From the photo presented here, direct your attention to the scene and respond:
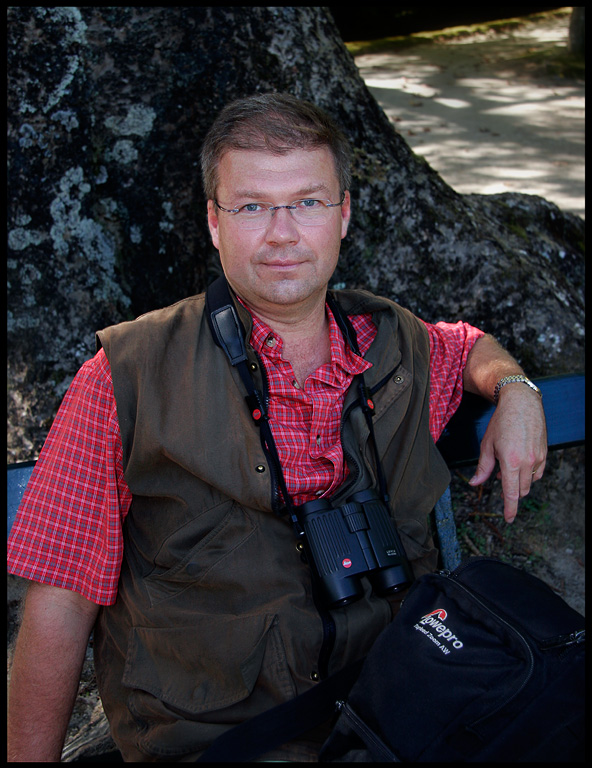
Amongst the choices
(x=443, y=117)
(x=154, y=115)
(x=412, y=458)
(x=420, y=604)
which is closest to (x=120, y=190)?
(x=154, y=115)

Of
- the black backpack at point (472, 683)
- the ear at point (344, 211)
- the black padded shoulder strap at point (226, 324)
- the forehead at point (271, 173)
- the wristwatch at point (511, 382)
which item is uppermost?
the forehead at point (271, 173)

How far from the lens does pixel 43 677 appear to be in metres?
1.95

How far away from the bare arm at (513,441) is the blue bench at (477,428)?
18 cm

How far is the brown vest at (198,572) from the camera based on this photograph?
1.93m

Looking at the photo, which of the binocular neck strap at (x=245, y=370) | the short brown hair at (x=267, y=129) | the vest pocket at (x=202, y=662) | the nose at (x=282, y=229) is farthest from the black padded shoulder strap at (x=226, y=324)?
the vest pocket at (x=202, y=662)

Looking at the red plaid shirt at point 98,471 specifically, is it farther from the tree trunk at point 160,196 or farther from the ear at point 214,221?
the tree trunk at point 160,196

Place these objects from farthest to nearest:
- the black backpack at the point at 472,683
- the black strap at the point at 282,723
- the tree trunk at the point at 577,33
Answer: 1. the tree trunk at the point at 577,33
2. the black strap at the point at 282,723
3. the black backpack at the point at 472,683

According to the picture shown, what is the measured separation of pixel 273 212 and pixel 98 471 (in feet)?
3.01

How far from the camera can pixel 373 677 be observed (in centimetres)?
176

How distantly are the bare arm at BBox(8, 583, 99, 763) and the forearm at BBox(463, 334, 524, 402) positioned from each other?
148 cm

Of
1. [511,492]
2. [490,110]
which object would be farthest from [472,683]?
[490,110]

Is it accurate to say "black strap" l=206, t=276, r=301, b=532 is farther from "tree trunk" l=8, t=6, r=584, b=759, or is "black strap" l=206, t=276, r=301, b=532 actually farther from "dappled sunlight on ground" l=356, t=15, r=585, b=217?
"dappled sunlight on ground" l=356, t=15, r=585, b=217

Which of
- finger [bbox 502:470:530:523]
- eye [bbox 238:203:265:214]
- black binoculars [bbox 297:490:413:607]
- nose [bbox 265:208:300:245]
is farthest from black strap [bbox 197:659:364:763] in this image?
eye [bbox 238:203:265:214]

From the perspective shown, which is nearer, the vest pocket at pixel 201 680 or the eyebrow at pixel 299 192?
the vest pocket at pixel 201 680
